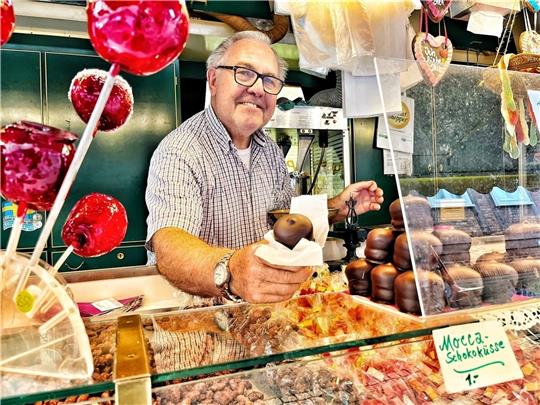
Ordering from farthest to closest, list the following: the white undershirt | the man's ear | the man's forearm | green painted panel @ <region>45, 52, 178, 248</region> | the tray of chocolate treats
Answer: green painted panel @ <region>45, 52, 178, 248</region>, the white undershirt, the man's ear, the man's forearm, the tray of chocolate treats

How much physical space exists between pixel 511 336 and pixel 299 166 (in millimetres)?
2572

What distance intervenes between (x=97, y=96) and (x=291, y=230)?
344 millimetres

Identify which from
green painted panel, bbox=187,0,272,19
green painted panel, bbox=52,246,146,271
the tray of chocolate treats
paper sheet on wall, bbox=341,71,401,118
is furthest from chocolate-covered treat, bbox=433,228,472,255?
green painted panel, bbox=52,246,146,271

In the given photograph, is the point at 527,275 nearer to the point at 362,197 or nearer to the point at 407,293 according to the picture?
the point at 407,293

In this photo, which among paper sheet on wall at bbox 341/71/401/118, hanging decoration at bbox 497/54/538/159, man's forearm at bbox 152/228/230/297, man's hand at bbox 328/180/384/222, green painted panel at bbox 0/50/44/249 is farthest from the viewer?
green painted panel at bbox 0/50/44/249

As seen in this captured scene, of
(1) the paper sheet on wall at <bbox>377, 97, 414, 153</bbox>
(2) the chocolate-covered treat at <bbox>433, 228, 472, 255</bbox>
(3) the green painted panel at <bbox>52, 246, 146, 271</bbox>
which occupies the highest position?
(1) the paper sheet on wall at <bbox>377, 97, 414, 153</bbox>

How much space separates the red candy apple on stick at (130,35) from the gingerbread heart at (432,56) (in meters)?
0.68

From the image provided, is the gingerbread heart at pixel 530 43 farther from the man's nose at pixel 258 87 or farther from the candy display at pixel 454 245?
the candy display at pixel 454 245

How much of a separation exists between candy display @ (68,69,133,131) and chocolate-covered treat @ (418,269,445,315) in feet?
1.97

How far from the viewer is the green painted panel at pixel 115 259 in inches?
113

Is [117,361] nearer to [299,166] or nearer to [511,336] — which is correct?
[511,336]

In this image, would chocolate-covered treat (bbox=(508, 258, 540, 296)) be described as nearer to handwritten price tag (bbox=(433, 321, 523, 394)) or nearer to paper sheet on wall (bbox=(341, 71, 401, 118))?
handwritten price tag (bbox=(433, 321, 523, 394))

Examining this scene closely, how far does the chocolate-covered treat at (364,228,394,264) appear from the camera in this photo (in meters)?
0.94

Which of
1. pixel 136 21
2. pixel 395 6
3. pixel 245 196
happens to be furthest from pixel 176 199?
pixel 395 6
